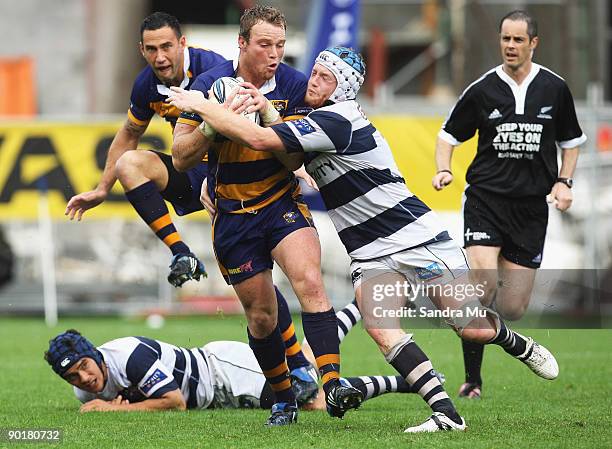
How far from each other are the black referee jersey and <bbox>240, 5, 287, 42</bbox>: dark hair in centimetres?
229

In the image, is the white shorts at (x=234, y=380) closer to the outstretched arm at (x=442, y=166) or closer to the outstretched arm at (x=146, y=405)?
the outstretched arm at (x=146, y=405)

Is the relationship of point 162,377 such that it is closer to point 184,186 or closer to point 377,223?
point 184,186

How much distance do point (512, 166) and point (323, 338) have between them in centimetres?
249

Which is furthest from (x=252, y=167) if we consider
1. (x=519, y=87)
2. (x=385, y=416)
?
(x=519, y=87)

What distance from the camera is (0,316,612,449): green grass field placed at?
20.4 ft

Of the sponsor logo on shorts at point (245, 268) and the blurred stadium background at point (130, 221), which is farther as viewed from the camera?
the blurred stadium background at point (130, 221)

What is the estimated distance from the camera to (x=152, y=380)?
7.75 metres

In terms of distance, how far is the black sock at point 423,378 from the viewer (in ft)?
20.9

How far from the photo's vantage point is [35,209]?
15398mm

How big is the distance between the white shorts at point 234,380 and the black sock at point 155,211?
0.79 meters

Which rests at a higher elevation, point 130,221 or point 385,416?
point 385,416

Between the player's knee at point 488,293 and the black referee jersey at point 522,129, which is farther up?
the black referee jersey at point 522,129

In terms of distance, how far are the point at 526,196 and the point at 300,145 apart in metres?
2.65

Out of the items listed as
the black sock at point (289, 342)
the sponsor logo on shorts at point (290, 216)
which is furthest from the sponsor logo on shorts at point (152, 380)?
the sponsor logo on shorts at point (290, 216)
